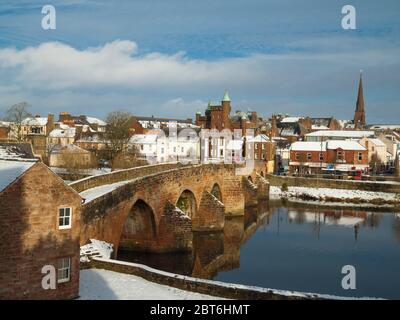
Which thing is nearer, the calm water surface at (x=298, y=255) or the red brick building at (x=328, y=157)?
the calm water surface at (x=298, y=255)

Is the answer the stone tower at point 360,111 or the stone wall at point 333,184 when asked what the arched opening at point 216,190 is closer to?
the stone wall at point 333,184

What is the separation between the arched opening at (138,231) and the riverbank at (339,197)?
102 feet

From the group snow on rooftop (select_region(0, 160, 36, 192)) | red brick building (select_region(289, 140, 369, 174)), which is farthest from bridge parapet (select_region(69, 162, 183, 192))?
red brick building (select_region(289, 140, 369, 174))

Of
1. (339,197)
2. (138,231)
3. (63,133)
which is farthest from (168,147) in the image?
(138,231)

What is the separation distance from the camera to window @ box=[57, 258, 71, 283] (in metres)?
13.6

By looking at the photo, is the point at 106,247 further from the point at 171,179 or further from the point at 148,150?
the point at 148,150

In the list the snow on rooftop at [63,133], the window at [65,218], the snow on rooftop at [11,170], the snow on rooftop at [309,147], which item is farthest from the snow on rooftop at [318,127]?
the snow on rooftop at [11,170]

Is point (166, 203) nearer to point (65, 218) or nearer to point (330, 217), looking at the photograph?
point (65, 218)

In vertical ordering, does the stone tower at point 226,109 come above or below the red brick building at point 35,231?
above

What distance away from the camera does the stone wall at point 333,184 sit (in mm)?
59719

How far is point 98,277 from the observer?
16.3 meters

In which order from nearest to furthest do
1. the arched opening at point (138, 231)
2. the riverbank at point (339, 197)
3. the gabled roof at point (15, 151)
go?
1. the gabled roof at point (15, 151)
2. the arched opening at point (138, 231)
3. the riverbank at point (339, 197)
